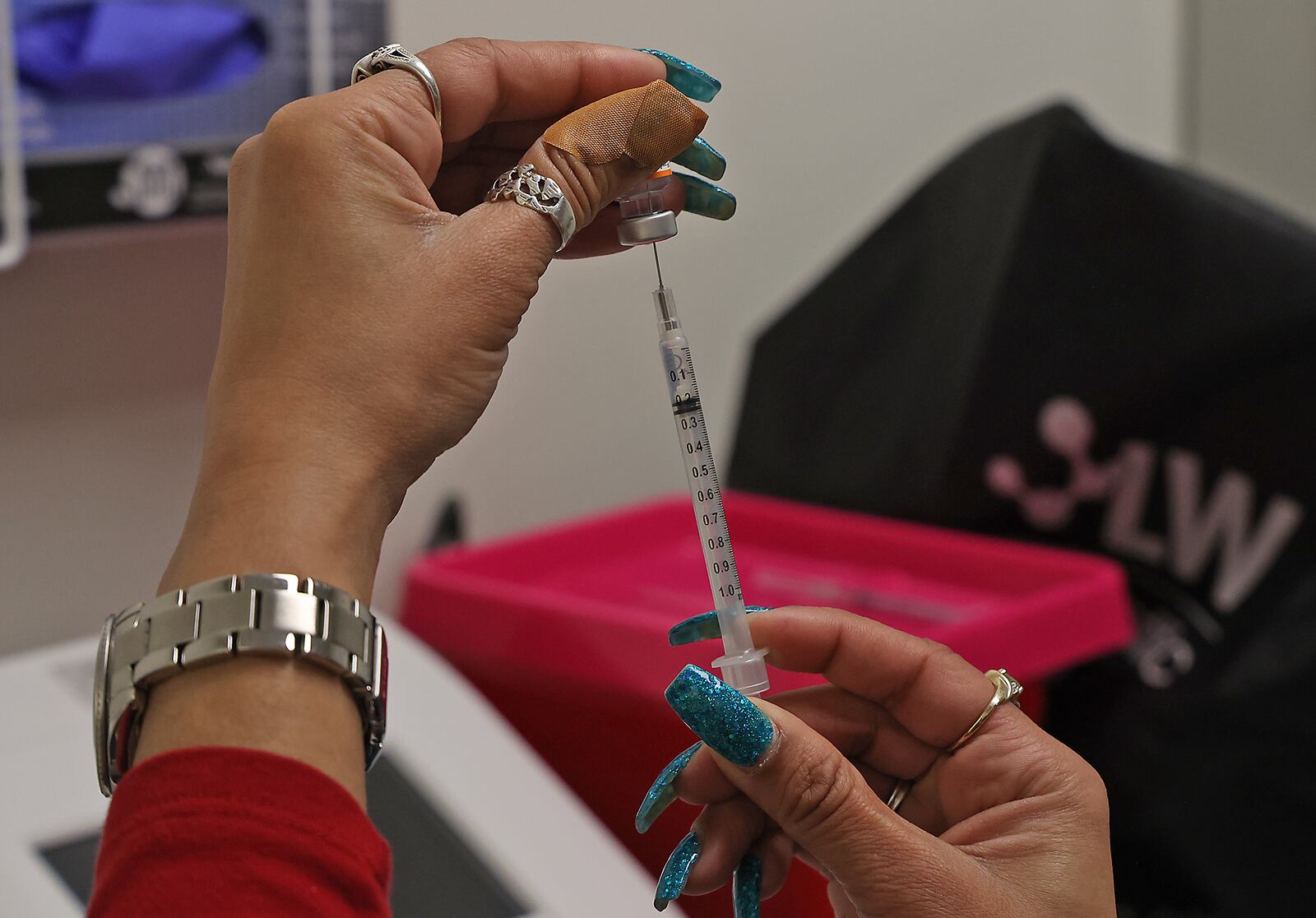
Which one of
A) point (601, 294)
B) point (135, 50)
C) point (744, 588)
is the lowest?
point (744, 588)

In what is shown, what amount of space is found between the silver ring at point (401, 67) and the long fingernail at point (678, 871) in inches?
12.3

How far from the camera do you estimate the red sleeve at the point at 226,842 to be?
38 centimetres

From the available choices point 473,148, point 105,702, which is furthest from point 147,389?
point 105,702

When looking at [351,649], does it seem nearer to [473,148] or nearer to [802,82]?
[473,148]

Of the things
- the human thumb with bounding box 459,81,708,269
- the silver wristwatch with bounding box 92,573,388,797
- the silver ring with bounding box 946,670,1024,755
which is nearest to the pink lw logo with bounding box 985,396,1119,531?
the silver ring with bounding box 946,670,1024,755

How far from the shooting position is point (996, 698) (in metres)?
0.55

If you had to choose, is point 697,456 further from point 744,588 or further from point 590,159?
point 744,588

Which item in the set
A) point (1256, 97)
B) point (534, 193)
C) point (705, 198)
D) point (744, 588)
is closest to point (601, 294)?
point (744, 588)

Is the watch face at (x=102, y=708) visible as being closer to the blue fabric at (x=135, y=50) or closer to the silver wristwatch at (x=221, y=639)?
the silver wristwatch at (x=221, y=639)

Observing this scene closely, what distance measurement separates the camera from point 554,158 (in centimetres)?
51

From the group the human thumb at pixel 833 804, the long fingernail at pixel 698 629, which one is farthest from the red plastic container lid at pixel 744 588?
the human thumb at pixel 833 804

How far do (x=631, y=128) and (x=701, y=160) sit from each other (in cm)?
5

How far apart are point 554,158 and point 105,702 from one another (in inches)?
9.9

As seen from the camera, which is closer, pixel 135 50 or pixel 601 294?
pixel 135 50
